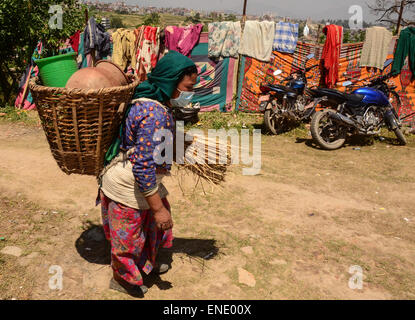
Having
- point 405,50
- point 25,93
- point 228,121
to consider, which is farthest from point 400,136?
point 25,93

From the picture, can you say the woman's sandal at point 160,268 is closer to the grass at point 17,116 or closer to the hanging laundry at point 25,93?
the grass at point 17,116

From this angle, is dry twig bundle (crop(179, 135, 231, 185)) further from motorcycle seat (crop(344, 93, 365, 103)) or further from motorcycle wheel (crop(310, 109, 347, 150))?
motorcycle seat (crop(344, 93, 365, 103))

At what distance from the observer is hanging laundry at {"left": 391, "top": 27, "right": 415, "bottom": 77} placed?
7.74 m

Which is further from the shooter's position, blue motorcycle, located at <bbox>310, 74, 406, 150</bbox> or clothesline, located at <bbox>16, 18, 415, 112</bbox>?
clothesline, located at <bbox>16, 18, 415, 112</bbox>

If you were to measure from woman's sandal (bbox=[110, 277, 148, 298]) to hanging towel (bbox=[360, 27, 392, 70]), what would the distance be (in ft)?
25.4

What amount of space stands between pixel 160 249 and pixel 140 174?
4.71 feet

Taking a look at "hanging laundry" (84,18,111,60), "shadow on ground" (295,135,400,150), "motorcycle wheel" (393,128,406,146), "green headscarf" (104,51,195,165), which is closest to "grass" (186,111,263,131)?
"shadow on ground" (295,135,400,150)

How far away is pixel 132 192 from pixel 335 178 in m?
3.81

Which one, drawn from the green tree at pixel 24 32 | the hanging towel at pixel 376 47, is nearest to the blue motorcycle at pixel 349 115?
the hanging towel at pixel 376 47

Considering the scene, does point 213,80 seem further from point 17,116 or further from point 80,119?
point 80,119

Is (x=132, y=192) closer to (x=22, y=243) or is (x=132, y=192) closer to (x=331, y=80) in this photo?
(x=22, y=243)

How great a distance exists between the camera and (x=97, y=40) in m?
8.63

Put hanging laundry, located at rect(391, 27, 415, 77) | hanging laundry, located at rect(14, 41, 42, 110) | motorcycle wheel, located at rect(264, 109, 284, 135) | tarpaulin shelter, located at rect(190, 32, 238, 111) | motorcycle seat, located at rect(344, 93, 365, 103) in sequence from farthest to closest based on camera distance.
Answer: hanging laundry, located at rect(14, 41, 42, 110) → tarpaulin shelter, located at rect(190, 32, 238, 111) → hanging laundry, located at rect(391, 27, 415, 77) → motorcycle wheel, located at rect(264, 109, 284, 135) → motorcycle seat, located at rect(344, 93, 365, 103)
